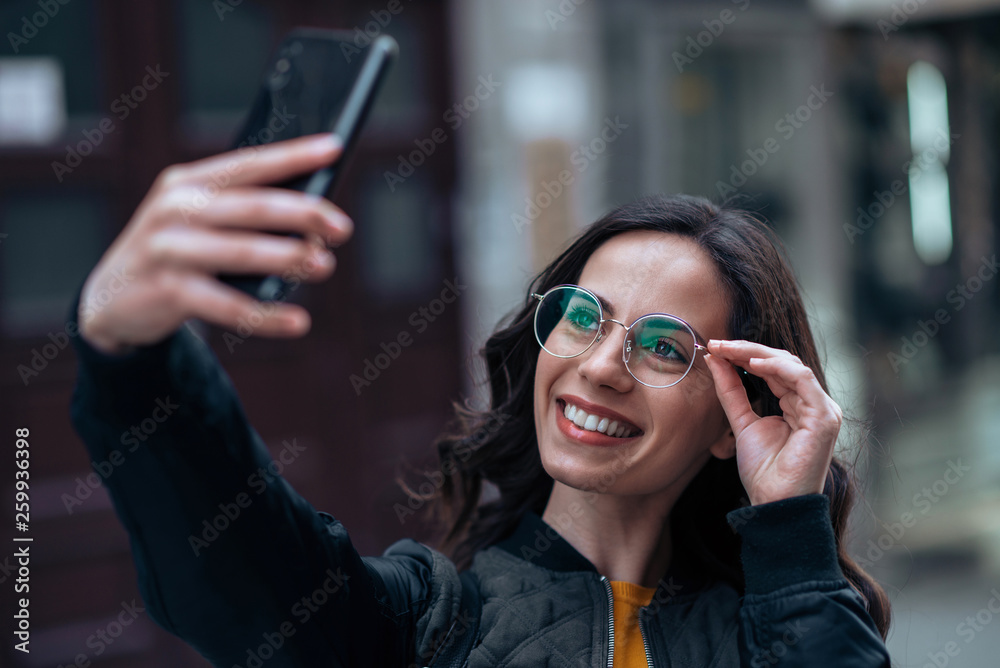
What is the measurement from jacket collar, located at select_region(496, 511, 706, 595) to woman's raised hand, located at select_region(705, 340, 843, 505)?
0.30 m

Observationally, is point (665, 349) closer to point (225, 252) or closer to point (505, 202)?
point (225, 252)

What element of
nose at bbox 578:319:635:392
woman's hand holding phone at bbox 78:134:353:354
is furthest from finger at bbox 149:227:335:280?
nose at bbox 578:319:635:392

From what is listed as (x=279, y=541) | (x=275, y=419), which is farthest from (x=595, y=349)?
(x=275, y=419)

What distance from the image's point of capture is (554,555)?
5.36ft

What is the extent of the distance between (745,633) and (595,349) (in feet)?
1.75

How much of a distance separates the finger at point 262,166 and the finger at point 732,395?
2.81 ft

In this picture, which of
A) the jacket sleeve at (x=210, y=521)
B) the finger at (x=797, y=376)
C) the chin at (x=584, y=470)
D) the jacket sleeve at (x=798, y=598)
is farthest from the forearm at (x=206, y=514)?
the finger at (x=797, y=376)

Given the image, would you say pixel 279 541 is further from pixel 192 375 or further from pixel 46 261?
pixel 46 261

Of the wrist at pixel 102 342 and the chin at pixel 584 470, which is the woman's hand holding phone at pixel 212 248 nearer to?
the wrist at pixel 102 342

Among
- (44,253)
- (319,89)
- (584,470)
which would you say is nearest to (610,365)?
(584,470)

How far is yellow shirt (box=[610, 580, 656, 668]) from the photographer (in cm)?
154

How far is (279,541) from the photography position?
3.87 ft

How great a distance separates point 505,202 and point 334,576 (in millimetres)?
3464

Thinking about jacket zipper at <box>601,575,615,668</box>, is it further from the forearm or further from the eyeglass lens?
the forearm
